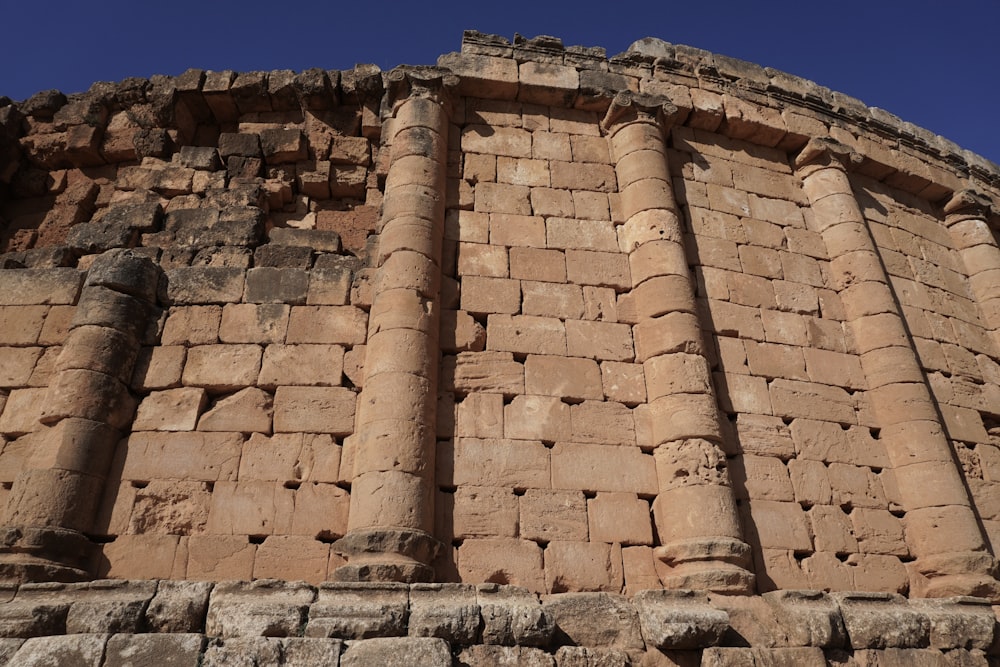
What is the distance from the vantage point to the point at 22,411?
21.6 ft

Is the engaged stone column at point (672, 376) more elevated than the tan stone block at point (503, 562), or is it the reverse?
the engaged stone column at point (672, 376)

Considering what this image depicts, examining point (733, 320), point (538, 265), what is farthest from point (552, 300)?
point (733, 320)

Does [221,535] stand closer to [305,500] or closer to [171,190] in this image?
[305,500]

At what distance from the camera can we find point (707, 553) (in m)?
5.71

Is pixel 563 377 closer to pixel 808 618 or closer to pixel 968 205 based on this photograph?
pixel 808 618

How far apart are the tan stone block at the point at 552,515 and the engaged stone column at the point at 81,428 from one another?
3.82 meters

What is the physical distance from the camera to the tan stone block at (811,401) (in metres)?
7.16

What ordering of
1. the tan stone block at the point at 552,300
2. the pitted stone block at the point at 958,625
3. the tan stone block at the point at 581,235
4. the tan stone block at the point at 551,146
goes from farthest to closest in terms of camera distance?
the tan stone block at the point at 551,146 → the tan stone block at the point at 581,235 → the tan stone block at the point at 552,300 → the pitted stone block at the point at 958,625

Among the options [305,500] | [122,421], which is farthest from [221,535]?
[122,421]

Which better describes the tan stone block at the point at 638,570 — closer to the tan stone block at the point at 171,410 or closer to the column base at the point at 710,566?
the column base at the point at 710,566

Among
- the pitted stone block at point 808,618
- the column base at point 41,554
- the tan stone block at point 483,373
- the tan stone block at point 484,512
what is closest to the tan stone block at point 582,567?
the tan stone block at point 484,512

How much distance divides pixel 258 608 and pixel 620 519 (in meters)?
3.17

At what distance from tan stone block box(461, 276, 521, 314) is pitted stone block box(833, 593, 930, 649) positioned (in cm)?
406

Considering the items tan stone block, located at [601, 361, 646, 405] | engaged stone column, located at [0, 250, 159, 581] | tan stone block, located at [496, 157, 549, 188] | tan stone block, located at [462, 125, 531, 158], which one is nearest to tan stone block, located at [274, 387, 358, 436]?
engaged stone column, located at [0, 250, 159, 581]
